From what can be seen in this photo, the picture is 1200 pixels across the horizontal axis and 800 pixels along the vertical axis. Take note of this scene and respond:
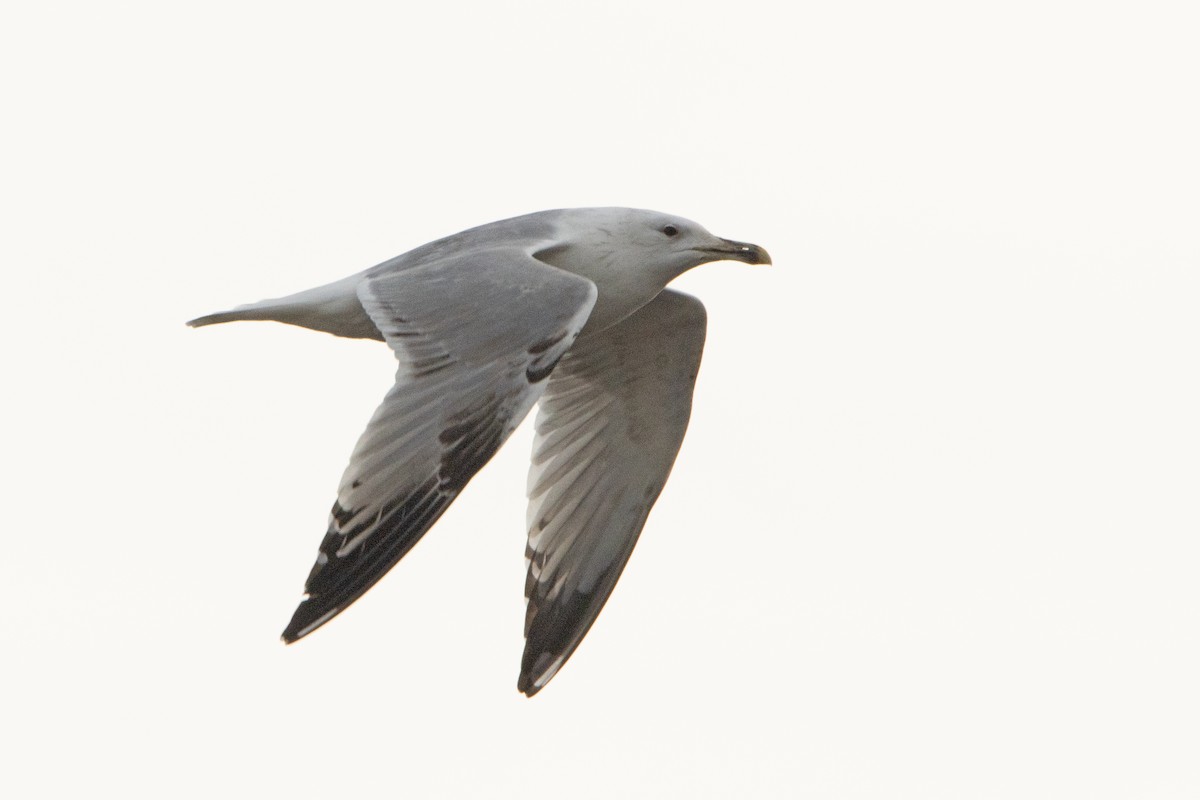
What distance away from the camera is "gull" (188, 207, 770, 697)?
20.9 feet

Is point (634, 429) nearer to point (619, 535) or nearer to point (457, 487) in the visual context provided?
point (619, 535)

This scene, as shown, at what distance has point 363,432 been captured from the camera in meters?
6.44

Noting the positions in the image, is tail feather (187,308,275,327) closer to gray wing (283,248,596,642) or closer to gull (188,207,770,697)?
gull (188,207,770,697)

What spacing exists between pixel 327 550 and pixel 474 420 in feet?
2.31

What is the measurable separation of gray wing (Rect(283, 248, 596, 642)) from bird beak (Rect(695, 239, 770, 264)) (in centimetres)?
112

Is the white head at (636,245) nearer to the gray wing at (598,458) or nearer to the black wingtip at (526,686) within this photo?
the gray wing at (598,458)

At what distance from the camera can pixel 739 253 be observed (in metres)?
8.38

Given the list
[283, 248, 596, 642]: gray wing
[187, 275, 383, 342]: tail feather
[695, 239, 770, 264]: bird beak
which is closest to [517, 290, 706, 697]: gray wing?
[695, 239, 770, 264]: bird beak

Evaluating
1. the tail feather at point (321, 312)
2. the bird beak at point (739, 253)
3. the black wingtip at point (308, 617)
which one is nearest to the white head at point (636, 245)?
the bird beak at point (739, 253)

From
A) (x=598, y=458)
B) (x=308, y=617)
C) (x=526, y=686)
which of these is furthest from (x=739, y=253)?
(x=308, y=617)

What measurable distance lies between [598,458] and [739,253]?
1.16 meters

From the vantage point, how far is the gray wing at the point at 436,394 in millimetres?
6246

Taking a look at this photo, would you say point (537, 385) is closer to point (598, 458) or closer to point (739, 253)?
point (739, 253)

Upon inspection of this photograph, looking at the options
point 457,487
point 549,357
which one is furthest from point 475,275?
point 457,487
